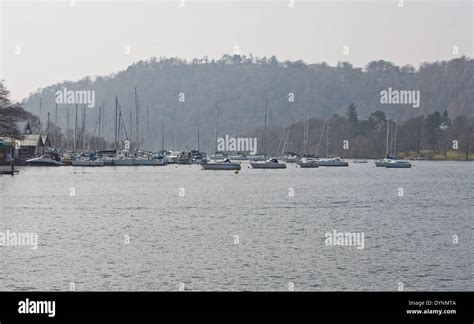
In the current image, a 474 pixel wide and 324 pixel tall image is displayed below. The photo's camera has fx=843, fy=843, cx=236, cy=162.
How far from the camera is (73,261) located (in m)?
41.2

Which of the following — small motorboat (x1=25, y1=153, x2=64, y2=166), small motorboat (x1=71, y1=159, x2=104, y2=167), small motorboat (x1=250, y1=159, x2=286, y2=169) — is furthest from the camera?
small motorboat (x1=250, y1=159, x2=286, y2=169)

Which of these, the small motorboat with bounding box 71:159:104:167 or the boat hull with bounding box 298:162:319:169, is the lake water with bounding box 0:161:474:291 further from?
the boat hull with bounding box 298:162:319:169

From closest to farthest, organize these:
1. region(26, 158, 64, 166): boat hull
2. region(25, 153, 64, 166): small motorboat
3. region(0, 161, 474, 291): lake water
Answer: region(0, 161, 474, 291): lake water, region(26, 158, 64, 166): boat hull, region(25, 153, 64, 166): small motorboat

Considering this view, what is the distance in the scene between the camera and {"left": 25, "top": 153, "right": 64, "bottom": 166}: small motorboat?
156375mm

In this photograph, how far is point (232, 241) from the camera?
49031 mm

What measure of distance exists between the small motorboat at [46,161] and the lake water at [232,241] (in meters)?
67.0

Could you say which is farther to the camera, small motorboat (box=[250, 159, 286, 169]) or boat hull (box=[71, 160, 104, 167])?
small motorboat (box=[250, 159, 286, 169])

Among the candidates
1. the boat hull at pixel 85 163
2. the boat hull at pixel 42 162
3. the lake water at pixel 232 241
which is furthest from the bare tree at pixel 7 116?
the boat hull at pixel 85 163

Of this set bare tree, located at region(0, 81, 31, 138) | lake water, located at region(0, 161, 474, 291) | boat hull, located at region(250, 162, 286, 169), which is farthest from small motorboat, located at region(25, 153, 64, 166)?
lake water, located at region(0, 161, 474, 291)

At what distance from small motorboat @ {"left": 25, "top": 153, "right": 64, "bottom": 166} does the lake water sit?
220 ft

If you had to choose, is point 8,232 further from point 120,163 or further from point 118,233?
point 120,163
